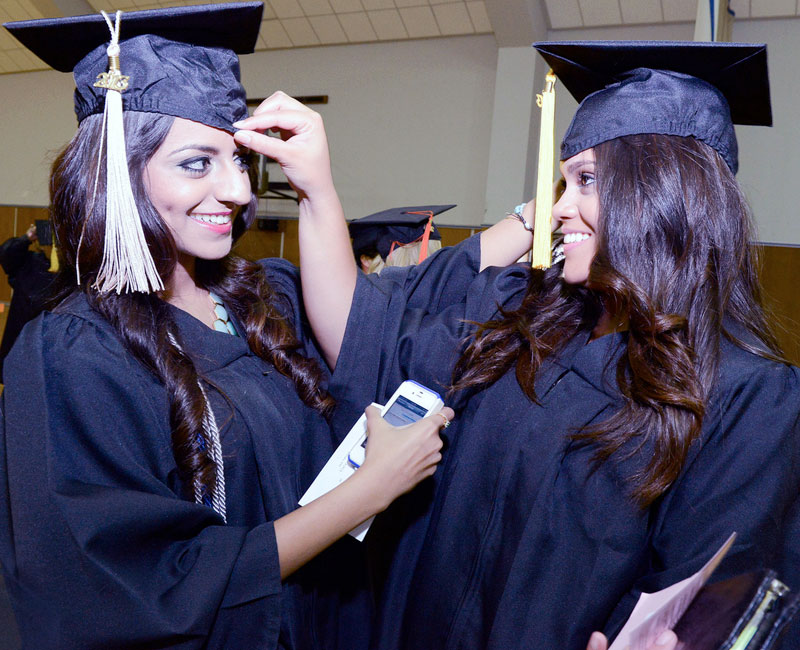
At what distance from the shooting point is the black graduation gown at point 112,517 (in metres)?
1.08

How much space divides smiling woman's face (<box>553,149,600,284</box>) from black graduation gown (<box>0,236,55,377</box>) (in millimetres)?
5330

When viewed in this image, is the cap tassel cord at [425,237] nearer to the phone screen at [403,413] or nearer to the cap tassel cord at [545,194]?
the cap tassel cord at [545,194]

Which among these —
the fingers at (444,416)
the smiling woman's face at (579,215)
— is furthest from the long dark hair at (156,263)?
the smiling woman's face at (579,215)

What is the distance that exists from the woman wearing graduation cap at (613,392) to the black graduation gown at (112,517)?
385mm

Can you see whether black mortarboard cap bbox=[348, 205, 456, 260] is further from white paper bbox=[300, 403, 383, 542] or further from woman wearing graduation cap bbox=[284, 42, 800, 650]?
white paper bbox=[300, 403, 383, 542]

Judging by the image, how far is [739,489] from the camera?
1149mm

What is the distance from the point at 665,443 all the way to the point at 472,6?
22.7 ft

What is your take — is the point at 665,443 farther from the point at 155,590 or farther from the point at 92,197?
the point at 92,197

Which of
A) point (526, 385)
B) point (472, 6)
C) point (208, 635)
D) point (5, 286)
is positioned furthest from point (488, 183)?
point (5, 286)

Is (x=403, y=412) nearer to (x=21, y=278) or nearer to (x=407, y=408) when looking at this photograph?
(x=407, y=408)

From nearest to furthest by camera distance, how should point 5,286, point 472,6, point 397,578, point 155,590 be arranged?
point 155,590, point 397,578, point 472,6, point 5,286

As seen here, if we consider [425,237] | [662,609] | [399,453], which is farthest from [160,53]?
[425,237]

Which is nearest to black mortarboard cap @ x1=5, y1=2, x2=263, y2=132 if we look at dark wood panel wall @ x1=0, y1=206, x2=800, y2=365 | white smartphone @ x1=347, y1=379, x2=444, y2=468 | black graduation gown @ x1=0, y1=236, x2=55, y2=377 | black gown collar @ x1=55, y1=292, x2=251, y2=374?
black gown collar @ x1=55, y1=292, x2=251, y2=374

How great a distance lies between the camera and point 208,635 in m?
1.17
